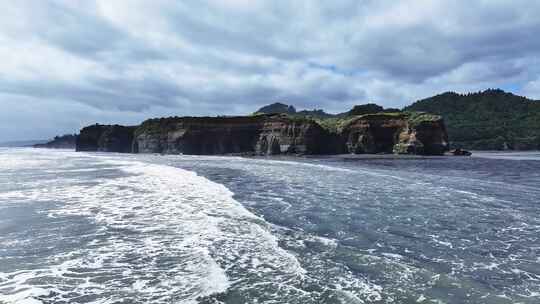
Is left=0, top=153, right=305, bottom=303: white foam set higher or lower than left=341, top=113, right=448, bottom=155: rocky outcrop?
lower

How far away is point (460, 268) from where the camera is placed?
10.5m

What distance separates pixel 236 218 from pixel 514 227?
12.8m

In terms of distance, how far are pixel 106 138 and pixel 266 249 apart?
586ft

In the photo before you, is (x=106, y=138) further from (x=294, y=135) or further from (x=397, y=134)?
(x=397, y=134)

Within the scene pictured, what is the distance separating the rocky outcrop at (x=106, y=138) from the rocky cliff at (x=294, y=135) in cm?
3223

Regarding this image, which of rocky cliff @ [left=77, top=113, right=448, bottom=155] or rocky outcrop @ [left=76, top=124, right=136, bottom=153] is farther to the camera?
rocky outcrop @ [left=76, top=124, right=136, bottom=153]

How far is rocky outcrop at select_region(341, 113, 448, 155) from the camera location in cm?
11306

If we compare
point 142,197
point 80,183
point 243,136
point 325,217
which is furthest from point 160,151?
point 325,217

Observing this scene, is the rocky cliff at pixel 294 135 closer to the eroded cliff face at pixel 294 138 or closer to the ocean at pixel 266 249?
the eroded cliff face at pixel 294 138

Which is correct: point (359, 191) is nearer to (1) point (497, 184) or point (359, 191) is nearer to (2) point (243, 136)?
(1) point (497, 184)

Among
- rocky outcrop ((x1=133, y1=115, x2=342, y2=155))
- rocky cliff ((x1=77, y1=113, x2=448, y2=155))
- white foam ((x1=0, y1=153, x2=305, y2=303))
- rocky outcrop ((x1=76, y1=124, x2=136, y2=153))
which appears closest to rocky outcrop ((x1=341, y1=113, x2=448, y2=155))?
rocky cliff ((x1=77, y1=113, x2=448, y2=155))

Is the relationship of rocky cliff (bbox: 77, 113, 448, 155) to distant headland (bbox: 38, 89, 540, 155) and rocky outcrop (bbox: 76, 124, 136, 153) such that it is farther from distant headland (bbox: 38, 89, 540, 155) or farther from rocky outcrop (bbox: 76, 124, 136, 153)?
rocky outcrop (bbox: 76, 124, 136, 153)

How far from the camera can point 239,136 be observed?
434ft

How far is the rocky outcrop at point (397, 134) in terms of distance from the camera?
11306 cm
